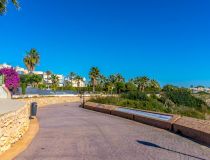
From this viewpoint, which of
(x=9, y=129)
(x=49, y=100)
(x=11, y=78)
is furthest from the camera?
(x=11, y=78)

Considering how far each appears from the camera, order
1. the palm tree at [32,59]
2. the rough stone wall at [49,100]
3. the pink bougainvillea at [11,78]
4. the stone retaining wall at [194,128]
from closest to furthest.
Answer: the stone retaining wall at [194,128], the rough stone wall at [49,100], the pink bougainvillea at [11,78], the palm tree at [32,59]

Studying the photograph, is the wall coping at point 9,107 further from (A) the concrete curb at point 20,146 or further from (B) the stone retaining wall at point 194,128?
(B) the stone retaining wall at point 194,128

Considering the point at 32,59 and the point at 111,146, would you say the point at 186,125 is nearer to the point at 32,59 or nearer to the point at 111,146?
the point at 111,146

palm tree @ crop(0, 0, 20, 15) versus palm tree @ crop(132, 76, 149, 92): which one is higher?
palm tree @ crop(132, 76, 149, 92)

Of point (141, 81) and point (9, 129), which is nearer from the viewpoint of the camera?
point (9, 129)

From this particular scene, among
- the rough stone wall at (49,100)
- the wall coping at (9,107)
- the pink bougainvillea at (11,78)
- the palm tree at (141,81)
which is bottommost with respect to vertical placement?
the wall coping at (9,107)

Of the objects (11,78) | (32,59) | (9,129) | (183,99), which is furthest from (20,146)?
(32,59)

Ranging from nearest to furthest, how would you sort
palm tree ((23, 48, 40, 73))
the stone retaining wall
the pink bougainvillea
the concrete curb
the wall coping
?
the concrete curb, the wall coping, the stone retaining wall, the pink bougainvillea, palm tree ((23, 48, 40, 73))

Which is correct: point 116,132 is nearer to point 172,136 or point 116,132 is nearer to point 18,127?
point 172,136

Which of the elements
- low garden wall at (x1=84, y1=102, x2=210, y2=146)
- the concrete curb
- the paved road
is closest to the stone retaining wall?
low garden wall at (x1=84, y1=102, x2=210, y2=146)

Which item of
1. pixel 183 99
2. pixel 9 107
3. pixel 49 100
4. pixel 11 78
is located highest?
pixel 11 78

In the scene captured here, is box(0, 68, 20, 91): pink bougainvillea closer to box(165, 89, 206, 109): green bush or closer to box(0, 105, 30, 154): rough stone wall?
box(165, 89, 206, 109): green bush

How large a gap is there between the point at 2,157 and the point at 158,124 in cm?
971

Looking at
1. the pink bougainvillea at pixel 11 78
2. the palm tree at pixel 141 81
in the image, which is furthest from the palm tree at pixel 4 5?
the palm tree at pixel 141 81
